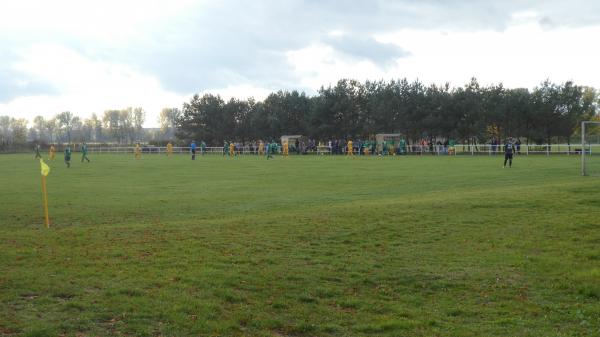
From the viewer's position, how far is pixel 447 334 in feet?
21.9

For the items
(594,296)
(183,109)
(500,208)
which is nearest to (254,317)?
(594,296)

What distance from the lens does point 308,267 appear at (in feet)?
30.4

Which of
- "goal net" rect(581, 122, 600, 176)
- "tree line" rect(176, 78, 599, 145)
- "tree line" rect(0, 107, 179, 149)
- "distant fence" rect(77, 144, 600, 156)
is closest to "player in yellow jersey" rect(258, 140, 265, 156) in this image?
"distant fence" rect(77, 144, 600, 156)

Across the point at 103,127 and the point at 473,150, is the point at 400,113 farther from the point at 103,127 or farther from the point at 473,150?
the point at 103,127

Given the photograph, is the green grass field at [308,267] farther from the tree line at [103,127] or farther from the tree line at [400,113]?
the tree line at [103,127]

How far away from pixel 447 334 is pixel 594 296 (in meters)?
2.98

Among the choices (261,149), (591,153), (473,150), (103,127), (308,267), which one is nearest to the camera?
(308,267)

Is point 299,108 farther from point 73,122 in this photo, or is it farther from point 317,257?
point 73,122

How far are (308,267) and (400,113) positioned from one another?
57679 mm

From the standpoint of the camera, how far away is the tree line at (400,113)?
55219 mm

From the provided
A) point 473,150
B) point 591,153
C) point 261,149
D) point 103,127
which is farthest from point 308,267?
point 103,127

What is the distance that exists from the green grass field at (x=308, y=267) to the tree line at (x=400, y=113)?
4207 cm

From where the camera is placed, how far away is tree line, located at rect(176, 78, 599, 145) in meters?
55.2

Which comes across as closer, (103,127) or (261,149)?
(261,149)
